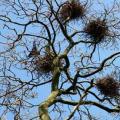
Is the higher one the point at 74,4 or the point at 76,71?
the point at 74,4

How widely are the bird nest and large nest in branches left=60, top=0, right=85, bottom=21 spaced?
23 centimetres

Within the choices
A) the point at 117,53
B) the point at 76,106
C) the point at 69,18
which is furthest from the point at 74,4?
the point at 76,106

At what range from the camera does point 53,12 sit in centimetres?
964

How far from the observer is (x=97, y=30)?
9727 mm

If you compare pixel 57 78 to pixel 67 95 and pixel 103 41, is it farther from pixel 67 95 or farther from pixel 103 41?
pixel 103 41

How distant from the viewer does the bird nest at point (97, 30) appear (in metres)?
9.73

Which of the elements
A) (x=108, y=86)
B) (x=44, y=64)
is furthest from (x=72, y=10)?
(x=108, y=86)

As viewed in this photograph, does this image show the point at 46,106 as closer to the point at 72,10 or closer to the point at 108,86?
the point at 108,86

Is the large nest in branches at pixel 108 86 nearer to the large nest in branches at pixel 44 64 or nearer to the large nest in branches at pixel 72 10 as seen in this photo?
the large nest in branches at pixel 44 64

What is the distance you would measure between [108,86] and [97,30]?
0.82 metres

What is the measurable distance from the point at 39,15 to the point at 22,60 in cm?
65

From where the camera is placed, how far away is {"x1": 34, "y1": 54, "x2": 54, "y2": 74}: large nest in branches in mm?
9547

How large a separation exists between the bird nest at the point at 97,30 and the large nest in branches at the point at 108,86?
606 millimetres

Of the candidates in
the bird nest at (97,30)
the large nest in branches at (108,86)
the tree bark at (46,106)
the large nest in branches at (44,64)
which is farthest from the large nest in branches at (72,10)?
the tree bark at (46,106)
